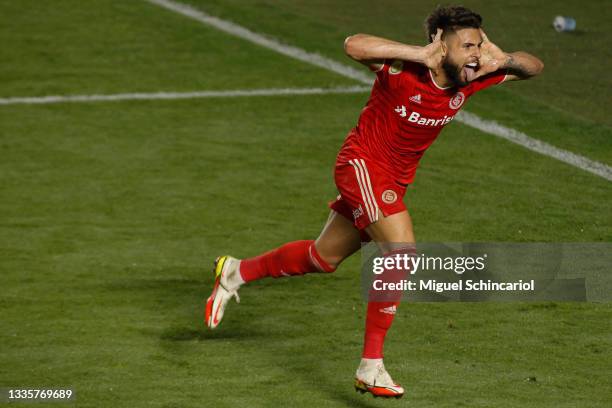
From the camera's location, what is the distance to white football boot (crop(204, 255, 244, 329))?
8.62 metres

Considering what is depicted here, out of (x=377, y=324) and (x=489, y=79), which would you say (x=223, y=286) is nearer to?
(x=377, y=324)

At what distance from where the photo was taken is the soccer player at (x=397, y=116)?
293 inches

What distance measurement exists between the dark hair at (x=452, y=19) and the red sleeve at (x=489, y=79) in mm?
422

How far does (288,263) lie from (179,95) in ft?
21.1

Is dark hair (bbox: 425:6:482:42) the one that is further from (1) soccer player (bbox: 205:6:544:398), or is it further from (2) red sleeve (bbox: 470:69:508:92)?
(2) red sleeve (bbox: 470:69:508:92)

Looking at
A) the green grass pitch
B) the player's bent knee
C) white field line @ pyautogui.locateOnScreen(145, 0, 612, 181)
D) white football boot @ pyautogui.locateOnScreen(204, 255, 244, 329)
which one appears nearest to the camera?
the green grass pitch

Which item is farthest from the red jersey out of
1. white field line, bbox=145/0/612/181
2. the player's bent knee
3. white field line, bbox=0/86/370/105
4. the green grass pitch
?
white field line, bbox=0/86/370/105

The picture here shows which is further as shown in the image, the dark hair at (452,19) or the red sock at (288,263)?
the red sock at (288,263)

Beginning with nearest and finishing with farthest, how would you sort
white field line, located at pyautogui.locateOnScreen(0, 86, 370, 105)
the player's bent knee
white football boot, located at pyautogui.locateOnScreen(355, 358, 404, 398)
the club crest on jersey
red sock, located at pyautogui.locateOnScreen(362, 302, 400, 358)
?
1. white football boot, located at pyautogui.locateOnScreen(355, 358, 404, 398)
2. red sock, located at pyautogui.locateOnScreen(362, 302, 400, 358)
3. the club crest on jersey
4. the player's bent knee
5. white field line, located at pyautogui.locateOnScreen(0, 86, 370, 105)

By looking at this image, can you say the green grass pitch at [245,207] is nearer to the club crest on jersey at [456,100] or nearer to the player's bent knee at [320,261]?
the player's bent knee at [320,261]

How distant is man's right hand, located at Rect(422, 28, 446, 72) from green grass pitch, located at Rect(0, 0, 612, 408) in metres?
1.69

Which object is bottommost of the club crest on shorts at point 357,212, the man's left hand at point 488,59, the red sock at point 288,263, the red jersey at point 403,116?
the red sock at point 288,263

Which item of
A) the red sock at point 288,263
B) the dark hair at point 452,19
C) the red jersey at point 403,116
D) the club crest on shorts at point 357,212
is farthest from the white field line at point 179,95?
the dark hair at point 452,19

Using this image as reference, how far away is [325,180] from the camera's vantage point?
12.0 m
